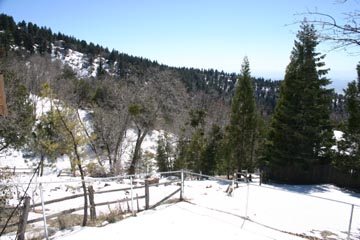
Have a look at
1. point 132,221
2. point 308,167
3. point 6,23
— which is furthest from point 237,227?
point 6,23

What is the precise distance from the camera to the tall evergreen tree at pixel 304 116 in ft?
69.4

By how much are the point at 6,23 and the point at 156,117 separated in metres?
67.3

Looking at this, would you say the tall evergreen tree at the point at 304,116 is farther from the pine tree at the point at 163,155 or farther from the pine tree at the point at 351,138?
the pine tree at the point at 163,155

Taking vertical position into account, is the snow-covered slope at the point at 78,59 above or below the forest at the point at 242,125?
above

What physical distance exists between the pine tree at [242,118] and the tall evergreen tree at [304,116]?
9.13 feet

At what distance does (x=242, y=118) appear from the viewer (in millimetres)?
24547

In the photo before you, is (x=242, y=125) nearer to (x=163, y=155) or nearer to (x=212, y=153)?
(x=212, y=153)

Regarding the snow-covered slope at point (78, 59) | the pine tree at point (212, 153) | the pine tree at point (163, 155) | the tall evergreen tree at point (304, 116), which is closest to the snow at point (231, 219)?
the tall evergreen tree at point (304, 116)

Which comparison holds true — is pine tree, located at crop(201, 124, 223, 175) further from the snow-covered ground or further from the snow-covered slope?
the snow-covered slope

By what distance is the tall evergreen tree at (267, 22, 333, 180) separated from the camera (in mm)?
21156

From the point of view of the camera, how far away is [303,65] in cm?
2156

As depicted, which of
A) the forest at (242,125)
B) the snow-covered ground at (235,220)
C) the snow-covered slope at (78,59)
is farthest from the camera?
the snow-covered slope at (78,59)

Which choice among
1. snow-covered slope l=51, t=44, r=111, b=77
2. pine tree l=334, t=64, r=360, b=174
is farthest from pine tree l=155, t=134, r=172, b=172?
snow-covered slope l=51, t=44, r=111, b=77

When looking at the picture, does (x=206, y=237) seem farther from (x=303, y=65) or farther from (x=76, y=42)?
(x=76, y=42)
